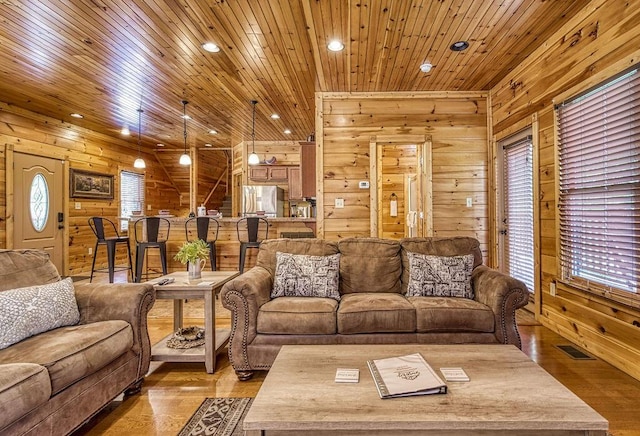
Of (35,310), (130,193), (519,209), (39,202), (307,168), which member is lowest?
(35,310)

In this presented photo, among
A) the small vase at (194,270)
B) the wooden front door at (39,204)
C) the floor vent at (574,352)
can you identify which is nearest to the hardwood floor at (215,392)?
the floor vent at (574,352)

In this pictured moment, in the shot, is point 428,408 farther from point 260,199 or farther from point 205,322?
point 260,199

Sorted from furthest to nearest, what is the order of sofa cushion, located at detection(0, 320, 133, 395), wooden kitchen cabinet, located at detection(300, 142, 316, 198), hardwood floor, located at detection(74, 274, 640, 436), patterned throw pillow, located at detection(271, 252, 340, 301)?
wooden kitchen cabinet, located at detection(300, 142, 316, 198) → patterned throw pillow, located at detection(271, 252, 340, 301) → hardwood floor, located at detection(74, 274, 640, 436) → sofa cushion, located at detection(0, 320, 133, 395)

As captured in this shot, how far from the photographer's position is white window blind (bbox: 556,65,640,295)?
8.09ft

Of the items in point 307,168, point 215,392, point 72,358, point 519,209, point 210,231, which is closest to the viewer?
point 72,358

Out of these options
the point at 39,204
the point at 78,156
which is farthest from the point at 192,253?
the point at 78,156

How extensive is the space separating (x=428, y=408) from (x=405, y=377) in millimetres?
209

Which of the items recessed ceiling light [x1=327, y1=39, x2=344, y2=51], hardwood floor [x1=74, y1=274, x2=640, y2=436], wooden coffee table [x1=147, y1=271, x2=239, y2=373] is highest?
recessed ceiling light [x1=327, y1=39, x2=344, y2=51]

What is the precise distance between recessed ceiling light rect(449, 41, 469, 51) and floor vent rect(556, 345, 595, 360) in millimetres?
2928

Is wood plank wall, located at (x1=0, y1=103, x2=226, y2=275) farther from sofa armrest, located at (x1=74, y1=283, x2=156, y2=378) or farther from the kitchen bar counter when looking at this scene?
sofa armrest, located at (x1=74, y1=283, x2=156, y2=378)

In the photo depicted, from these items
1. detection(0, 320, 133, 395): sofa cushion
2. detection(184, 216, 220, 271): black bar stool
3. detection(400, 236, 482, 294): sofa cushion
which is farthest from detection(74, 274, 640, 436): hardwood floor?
detection(184, 216, 220, 271): black bar stool

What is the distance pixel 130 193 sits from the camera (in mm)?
8289

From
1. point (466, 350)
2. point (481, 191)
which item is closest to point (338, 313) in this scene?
point (466, 350)

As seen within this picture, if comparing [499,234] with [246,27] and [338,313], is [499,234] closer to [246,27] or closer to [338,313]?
[338,313]
